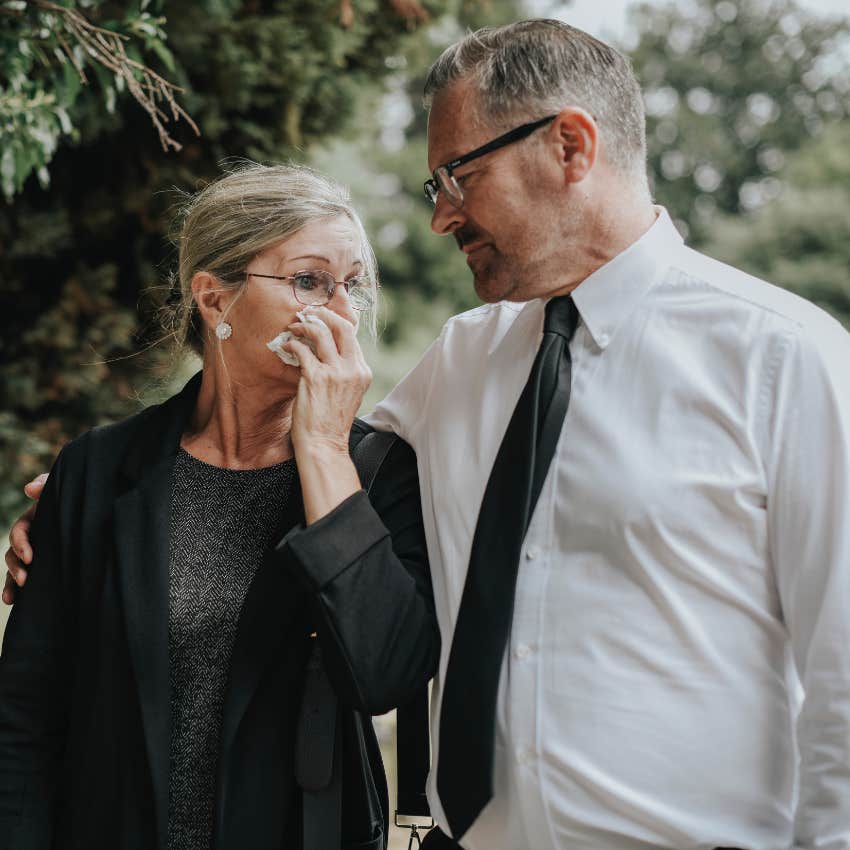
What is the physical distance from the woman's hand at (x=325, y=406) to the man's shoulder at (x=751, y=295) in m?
0.65

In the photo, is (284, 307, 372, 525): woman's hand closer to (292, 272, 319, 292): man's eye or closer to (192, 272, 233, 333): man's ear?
(292, 272, 319, 292): man's eye

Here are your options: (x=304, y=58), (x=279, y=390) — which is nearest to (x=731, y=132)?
(x=304, y=58)

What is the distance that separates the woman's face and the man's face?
36cm

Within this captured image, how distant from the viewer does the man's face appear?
1820 millimetres

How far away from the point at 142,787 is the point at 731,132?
28.1 metres

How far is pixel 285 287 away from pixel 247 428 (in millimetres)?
336

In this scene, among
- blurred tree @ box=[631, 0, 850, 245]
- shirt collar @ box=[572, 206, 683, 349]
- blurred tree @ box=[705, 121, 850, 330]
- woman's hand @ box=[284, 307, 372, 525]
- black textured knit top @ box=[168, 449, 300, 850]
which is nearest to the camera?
shirt collar @ box=[572, 206, 683, 349]

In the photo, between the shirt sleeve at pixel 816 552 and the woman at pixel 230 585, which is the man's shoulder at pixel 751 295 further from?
the woman at pixel 230 585

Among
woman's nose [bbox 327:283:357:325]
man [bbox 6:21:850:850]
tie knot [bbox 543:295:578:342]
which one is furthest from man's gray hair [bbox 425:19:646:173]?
woman's nose [bbox 327:283:357:325]

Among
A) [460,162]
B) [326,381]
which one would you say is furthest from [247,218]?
[460,162]

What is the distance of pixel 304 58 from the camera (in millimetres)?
4691

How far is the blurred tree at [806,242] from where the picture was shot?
17422 millimetres

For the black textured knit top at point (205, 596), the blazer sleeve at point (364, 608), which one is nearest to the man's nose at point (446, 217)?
the blazer sleeve at point (364, 608)

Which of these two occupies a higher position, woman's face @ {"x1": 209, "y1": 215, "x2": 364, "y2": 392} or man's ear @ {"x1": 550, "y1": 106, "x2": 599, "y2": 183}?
man's ear @ {"x1": 550, "y1": 106, "x2": 599, "y2": 183}
